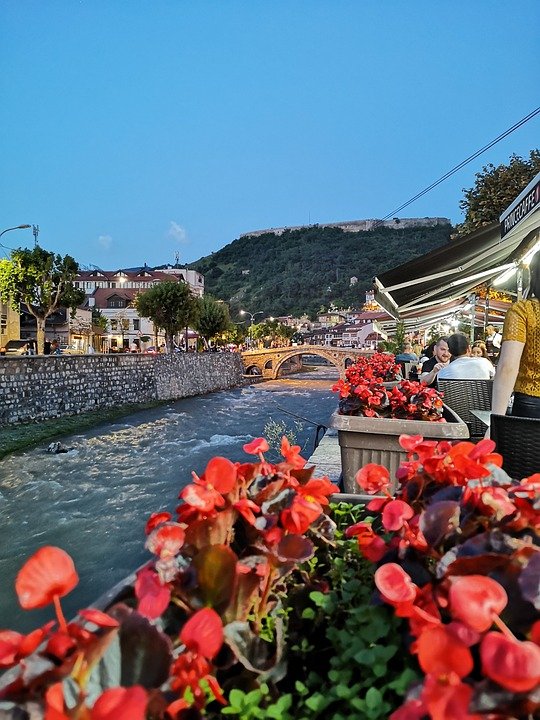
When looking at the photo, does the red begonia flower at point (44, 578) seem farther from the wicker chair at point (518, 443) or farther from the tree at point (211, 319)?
the tree at point (211, 319)

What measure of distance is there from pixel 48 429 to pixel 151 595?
60.8ft

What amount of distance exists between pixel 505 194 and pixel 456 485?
1364 cm

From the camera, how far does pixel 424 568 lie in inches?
35.3

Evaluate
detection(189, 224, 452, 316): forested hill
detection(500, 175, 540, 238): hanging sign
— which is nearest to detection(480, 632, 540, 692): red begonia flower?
detection(500, 175, 540, 238): hanging sign

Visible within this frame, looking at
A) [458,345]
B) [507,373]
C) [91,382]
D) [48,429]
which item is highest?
[458,345]

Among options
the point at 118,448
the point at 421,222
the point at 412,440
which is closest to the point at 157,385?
the point at 118,448

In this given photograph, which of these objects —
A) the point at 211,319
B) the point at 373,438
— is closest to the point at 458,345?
the point at 373,438

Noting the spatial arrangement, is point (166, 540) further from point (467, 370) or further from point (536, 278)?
point (467, 370)

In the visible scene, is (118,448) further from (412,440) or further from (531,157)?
(412,440)

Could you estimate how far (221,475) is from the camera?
104cm

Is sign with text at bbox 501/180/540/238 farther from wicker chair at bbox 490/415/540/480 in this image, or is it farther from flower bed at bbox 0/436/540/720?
flower bed at bbox 0/436/540/720

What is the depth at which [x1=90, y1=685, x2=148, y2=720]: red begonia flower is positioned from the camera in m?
0.55

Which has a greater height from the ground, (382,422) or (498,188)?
(498,188)

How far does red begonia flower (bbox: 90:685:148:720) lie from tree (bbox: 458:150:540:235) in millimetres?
13553
